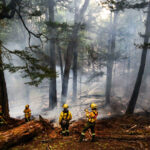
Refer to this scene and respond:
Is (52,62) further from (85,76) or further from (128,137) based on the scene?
(85,76)

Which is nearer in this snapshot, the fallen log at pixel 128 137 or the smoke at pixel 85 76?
the fallen log at pixel 128 137

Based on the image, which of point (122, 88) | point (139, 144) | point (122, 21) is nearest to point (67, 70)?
point (139, 144)

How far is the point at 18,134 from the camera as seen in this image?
5.28m

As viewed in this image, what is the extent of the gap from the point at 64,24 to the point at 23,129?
8993 mm

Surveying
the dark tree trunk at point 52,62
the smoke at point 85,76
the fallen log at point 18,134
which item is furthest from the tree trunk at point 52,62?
→ the fallen log at point 18,134

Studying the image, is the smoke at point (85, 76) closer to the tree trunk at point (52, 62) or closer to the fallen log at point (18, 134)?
the tree trunk at point (52, 62)

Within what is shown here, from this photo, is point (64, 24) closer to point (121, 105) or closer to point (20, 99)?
point (121, 105)

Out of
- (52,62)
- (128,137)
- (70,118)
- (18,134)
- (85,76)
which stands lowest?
(85,76)

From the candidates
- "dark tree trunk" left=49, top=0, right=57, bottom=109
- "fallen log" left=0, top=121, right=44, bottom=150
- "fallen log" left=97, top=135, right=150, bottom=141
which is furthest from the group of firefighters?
"dark tree trunk" left=49, top=0, right=57, bottom=109

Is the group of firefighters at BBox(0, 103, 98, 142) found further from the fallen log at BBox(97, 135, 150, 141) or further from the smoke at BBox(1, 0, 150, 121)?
the smoke at BBox(1, 0, 150, 121)

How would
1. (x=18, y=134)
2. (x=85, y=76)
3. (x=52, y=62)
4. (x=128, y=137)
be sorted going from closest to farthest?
1. (x=18, y=134)
2. (x=128, y=137)
3. (x=52, y=62)
4. (x=85, y=76)

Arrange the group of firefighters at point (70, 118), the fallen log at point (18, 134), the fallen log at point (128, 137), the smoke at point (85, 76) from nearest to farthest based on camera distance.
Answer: the fallen log at point (18, 134)
the fallen log at point (128, 137)
the group of firefighters at point (70, 118)
the smoke at point (85, 76)

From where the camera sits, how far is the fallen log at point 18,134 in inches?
187

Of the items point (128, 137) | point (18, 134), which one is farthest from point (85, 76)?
point (18, 134)
